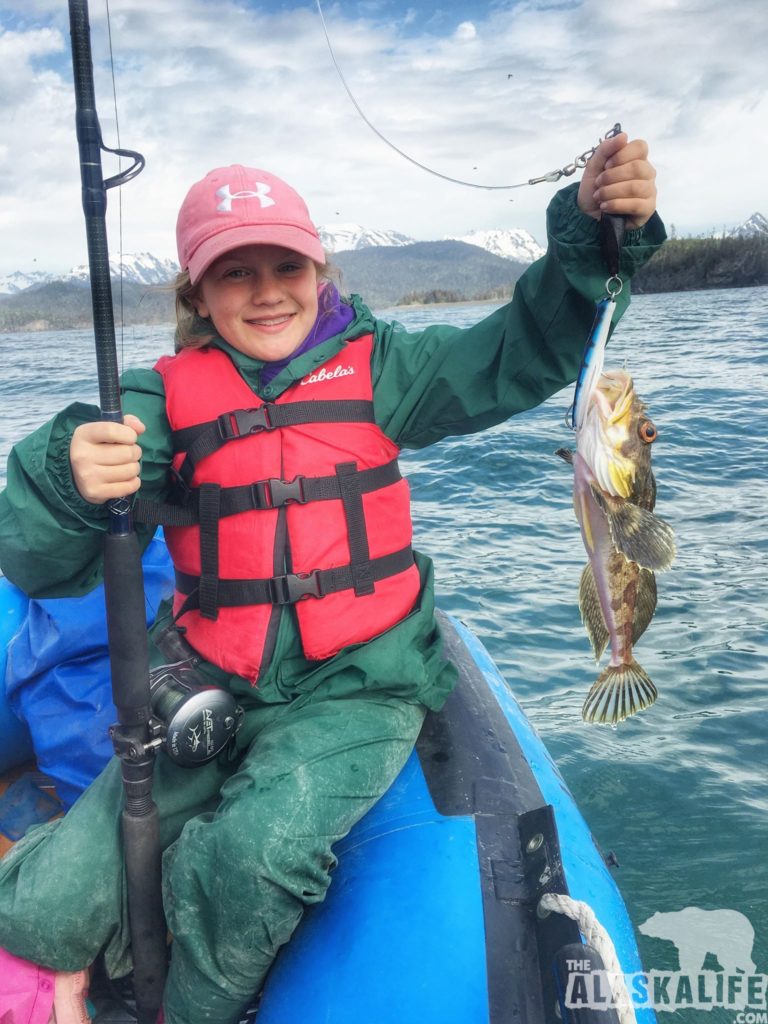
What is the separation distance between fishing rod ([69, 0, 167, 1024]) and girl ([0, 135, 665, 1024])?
0.08 metres

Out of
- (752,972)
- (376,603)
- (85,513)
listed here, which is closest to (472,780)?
(376,603)

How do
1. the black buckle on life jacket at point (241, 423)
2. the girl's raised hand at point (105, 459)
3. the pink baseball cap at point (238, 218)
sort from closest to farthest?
the girl's raised hand at point (105, 459)
the pink baseball cap at point (238, 218)
the black buckle on life jacket at point (241, 423)

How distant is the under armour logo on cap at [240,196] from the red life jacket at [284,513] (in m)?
0.46

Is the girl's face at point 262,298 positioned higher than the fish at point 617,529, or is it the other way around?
the girl's face at point 262,298

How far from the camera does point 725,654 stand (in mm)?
5348

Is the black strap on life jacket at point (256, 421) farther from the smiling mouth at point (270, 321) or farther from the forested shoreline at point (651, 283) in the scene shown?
the forested shoreline at point (651, 283)

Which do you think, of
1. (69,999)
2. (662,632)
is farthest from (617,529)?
(662,632)

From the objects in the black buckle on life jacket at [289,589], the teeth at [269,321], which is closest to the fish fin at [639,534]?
the black buckle on life jacket at [289,589]

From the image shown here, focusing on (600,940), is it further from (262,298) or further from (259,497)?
(262,298)

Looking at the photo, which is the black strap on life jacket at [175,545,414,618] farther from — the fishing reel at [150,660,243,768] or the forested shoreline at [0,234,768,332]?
the forested shoreline at [0,234,768,332]

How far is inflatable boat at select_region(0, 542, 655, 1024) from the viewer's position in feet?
6.75

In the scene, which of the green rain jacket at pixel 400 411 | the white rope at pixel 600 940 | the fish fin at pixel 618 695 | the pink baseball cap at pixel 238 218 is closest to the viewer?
the white rope at pixel 600 940

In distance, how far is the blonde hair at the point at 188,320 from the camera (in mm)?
2982

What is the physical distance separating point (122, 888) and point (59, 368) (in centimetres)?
2136
